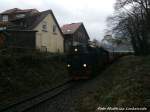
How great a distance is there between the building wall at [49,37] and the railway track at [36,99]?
1911 centimetres

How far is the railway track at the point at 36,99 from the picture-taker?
11.5m

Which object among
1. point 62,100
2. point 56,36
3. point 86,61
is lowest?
point 62,100

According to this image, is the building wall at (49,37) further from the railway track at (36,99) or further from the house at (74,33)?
the railway track at (36,99)

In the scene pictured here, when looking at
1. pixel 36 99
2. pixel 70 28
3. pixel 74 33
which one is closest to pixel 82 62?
pixel 36 99

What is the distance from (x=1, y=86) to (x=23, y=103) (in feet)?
10.6

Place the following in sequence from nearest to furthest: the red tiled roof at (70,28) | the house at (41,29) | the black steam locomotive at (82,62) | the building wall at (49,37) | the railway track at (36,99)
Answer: the railway track at (36,99) → the black steam locomotive at (82,62) → the house at (41,29) → the building wall at (49,37) → the red tiled roof at (70,28)

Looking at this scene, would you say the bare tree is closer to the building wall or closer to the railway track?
the building wall

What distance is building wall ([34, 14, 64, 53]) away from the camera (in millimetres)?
36219

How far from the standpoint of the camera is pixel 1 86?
15172mm

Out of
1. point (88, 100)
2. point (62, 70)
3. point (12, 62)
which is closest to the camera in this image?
point (88, 100)

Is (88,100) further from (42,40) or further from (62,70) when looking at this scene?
(42,40)

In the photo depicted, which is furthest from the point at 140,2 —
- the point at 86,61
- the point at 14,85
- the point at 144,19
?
the point at 14,85

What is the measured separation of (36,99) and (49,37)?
84.5 ft

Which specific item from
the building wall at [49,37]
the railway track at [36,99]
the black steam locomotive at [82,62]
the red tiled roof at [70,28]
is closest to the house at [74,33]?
the red tiled roof at [70,28]
